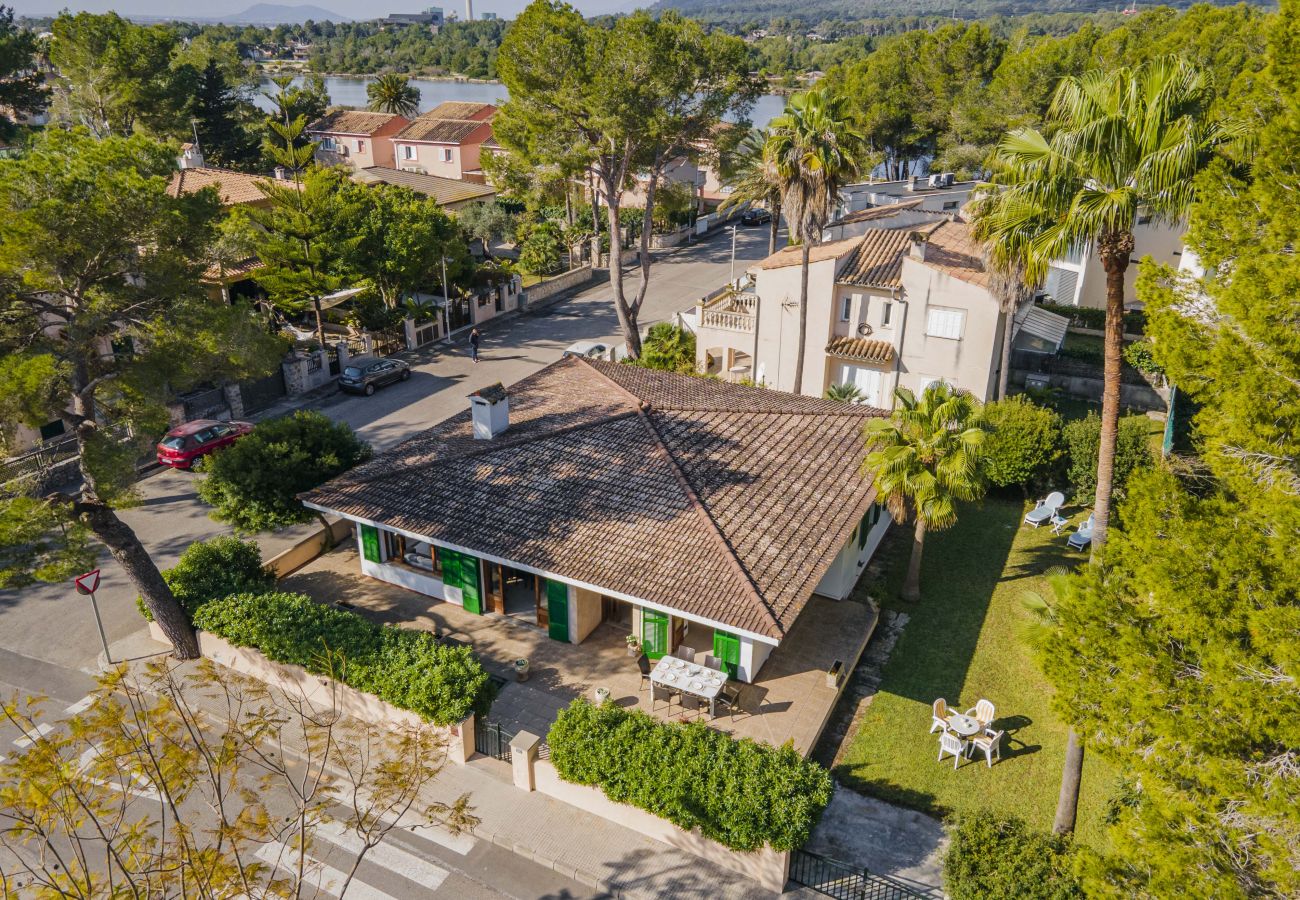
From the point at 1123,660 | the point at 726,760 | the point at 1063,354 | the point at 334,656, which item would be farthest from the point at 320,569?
the point at 1063,354

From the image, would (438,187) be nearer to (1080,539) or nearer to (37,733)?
(1080,539)

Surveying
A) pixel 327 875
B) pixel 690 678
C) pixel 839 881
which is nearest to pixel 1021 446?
pixel 690 678

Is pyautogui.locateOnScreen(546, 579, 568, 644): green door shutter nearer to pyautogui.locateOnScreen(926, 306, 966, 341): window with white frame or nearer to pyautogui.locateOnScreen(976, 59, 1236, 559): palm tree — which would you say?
pyautogui.locateOnScreen(976, 59, 1236, 559): palm tree

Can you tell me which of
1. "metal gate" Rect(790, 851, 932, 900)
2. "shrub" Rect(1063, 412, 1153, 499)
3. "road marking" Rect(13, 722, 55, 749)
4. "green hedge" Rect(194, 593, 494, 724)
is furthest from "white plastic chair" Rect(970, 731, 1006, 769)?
"road marking" Rect(13, 722, 55, 749)

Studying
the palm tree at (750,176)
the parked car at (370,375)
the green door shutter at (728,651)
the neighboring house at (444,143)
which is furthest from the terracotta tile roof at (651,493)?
the neighboring house at (444,143)

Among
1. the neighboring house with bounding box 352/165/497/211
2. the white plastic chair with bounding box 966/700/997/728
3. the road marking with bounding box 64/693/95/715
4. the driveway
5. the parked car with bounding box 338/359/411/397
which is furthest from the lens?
the neighboring house with bounding box 352/165/497/211

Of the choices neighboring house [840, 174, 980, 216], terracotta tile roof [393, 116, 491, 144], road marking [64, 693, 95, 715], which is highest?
terracotta tile roof [393, 116, 491, 144]
